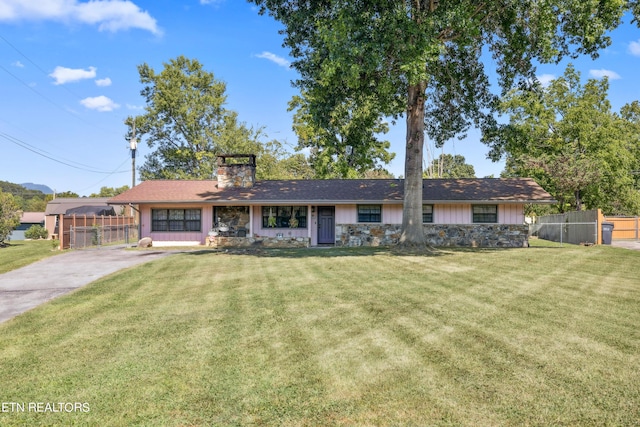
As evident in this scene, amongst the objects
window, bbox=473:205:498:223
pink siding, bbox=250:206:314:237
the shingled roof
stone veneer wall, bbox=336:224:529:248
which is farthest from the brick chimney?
window, bbox=473:205:498:223

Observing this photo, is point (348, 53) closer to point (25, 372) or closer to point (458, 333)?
point (458, 333)

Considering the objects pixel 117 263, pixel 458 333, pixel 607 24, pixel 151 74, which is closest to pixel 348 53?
pixel 607 24

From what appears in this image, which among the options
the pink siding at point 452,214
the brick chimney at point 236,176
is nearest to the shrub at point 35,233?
the brick chimney at point 236,176

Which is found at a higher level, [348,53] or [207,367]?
[348,53]

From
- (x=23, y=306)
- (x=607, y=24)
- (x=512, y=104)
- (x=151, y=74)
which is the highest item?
(x=151, y=74)

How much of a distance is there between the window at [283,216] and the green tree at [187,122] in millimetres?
19678

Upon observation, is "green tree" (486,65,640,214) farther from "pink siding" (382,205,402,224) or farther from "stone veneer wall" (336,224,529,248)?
"pink siding" (382,205,402,224)

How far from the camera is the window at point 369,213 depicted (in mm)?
20766

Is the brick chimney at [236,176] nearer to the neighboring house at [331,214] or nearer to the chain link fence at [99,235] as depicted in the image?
the neighboring house at [331,214]

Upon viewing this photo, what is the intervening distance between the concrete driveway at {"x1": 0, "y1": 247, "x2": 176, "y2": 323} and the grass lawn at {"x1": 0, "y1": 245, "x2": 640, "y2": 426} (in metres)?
0.72

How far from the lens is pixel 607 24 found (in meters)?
13.3

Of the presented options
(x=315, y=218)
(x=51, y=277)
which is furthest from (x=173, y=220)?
(x=51, y=277)

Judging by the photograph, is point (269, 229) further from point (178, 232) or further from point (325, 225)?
point (178, 232)

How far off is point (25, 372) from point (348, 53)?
1114 centimetres
